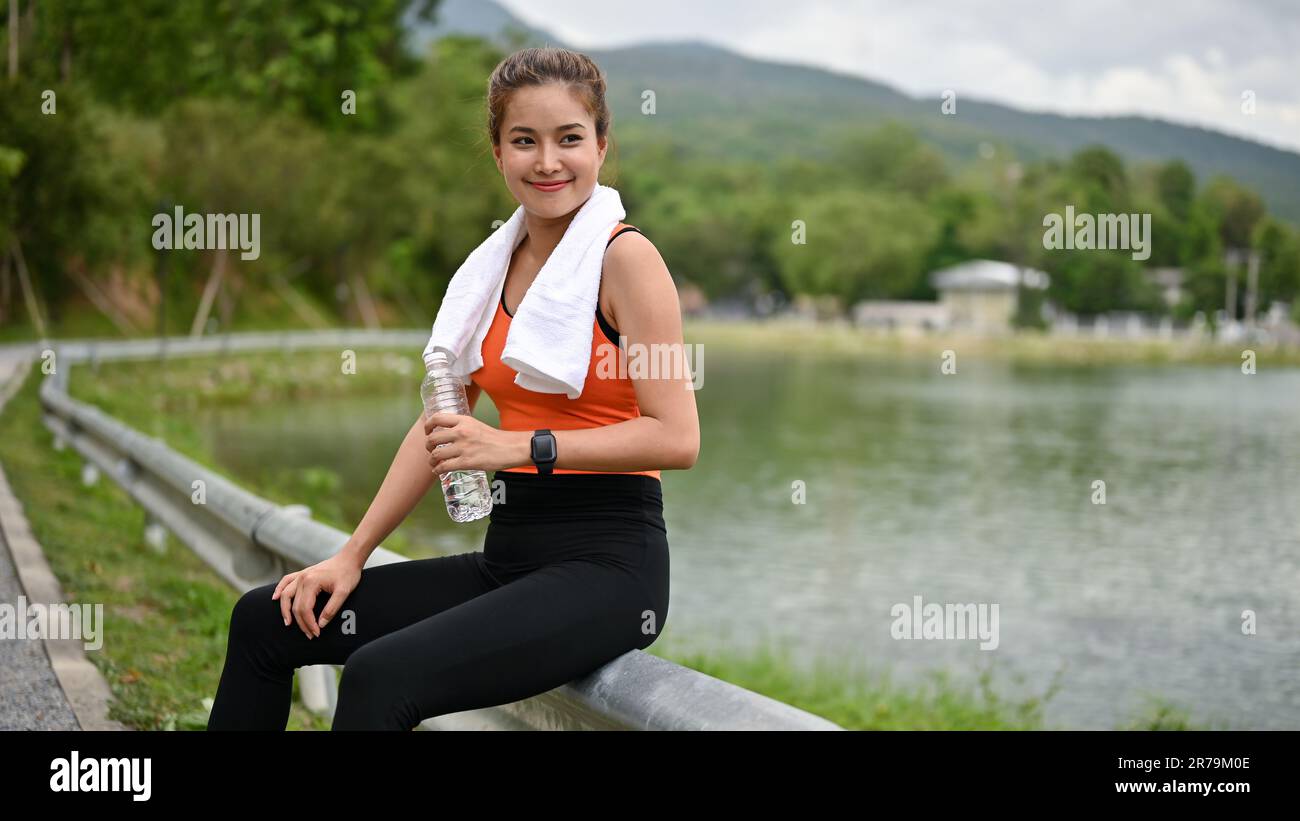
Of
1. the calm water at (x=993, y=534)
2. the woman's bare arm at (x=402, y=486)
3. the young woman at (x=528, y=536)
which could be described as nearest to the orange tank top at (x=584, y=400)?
the young woman at (x=528, y=536)

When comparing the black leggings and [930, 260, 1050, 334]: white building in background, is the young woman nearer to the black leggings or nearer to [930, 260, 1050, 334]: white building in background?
the black leggings

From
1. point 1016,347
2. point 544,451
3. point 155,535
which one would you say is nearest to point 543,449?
point 544,451

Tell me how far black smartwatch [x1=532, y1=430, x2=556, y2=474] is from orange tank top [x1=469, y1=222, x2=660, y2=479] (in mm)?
78

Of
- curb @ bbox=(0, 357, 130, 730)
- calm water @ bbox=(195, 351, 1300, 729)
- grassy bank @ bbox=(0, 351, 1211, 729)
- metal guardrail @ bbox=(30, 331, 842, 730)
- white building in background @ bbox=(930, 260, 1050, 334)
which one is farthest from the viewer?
white building in background @ bbox=(930, 260, 1050, 334)

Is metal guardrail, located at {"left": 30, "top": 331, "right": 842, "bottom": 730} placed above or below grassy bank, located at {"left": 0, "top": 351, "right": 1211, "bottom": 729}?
above

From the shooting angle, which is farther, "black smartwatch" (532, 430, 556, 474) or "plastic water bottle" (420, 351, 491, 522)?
"plastic water bottle" (420, 351, 491, 522)

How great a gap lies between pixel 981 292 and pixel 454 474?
114 metres

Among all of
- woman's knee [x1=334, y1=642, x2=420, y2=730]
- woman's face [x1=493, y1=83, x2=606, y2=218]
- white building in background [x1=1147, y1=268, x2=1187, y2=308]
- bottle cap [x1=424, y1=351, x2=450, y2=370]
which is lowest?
woman's knee [x1=334, y1=642, x2=420, y2=730]

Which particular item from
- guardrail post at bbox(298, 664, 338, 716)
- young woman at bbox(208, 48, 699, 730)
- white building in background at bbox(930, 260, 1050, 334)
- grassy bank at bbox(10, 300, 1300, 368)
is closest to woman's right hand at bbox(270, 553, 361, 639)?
young woman at bbox(208, 48, 699, 730)

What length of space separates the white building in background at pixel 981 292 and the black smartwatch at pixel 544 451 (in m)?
105

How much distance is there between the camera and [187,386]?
33.0 metres

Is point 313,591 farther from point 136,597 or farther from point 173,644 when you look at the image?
point 136,597

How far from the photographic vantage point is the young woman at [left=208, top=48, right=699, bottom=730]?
2727 mm

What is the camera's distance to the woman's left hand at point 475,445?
2.85m
